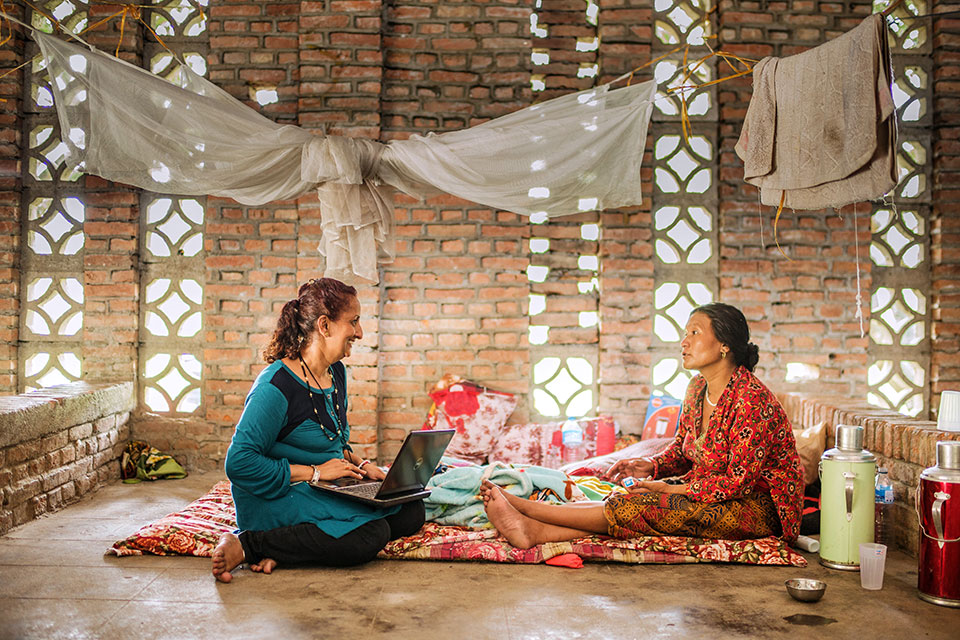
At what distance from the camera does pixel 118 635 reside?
2.56m

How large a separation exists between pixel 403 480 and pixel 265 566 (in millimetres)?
631

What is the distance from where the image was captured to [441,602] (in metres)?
2.90

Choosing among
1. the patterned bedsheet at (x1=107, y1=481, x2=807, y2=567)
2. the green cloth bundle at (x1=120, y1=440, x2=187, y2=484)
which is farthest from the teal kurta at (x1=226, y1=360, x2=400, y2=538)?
the green cloth bundle at (x1=120, y1=440, x2=187, y2=484)

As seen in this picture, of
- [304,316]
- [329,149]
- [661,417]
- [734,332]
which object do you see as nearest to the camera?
[304,316]

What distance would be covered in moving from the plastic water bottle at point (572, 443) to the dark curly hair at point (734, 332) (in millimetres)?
1591

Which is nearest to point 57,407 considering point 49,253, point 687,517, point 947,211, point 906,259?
point 49,253

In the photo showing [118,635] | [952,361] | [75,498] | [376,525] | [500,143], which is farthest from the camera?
[952,361]

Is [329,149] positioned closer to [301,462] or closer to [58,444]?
[301,462]

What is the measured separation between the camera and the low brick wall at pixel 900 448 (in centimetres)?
Result: 351

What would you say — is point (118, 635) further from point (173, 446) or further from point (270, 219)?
point (270, 219)

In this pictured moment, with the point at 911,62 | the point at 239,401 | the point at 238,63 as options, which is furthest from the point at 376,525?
the point at 911,62

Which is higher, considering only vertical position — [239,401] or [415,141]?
[415,141]

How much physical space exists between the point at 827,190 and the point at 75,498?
415cm

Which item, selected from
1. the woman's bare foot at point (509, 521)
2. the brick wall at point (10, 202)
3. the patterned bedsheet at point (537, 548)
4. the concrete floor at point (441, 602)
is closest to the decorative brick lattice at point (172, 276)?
the brick wall at point (10, 202)
